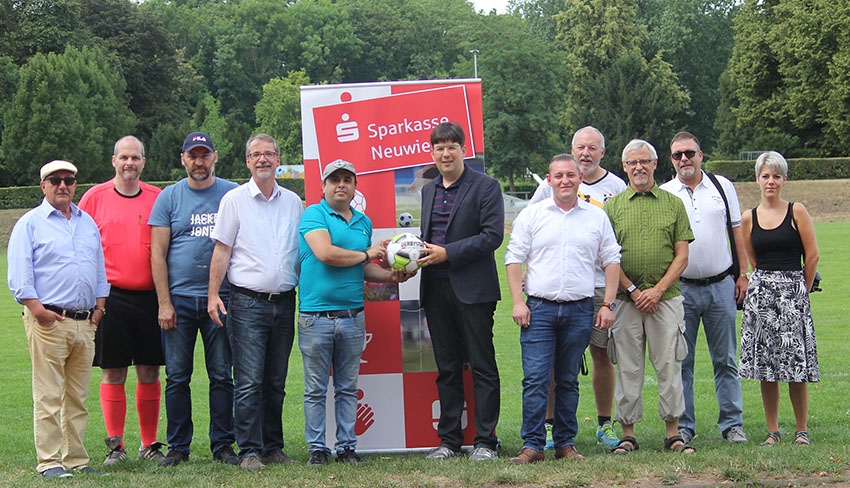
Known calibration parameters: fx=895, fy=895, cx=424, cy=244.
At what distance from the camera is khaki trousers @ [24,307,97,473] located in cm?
615

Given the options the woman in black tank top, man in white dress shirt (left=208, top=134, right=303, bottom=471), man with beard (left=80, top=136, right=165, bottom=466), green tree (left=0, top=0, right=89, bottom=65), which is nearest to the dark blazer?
man in white dress shirt (left=208, top=134, right=303, bottom=471)

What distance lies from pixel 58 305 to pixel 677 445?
14.9 feet

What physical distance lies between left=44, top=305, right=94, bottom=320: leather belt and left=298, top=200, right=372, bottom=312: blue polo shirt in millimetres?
1499

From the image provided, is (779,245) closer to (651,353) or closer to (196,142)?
(651,353)

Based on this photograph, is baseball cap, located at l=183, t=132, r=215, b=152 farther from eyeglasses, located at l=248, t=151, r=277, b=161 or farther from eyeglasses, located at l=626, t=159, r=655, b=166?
eyeglasses, located at l=626, t=159, r=655, b=166

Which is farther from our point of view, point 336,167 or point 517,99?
point 517,99

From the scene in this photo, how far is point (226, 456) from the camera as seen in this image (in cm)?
663

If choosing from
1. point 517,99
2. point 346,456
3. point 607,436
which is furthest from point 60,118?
point 607,436

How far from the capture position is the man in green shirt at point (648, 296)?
6598 mm

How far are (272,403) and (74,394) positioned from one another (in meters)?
1.40

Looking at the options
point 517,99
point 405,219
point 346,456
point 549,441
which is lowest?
point 549,441

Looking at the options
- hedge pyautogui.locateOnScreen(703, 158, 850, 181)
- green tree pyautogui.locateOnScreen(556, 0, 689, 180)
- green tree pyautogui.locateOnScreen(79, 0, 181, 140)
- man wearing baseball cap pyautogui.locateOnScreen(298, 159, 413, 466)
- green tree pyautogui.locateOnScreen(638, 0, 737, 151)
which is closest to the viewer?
man wearing baseball cap pyautogui.locateOnScreen(298, 159, 413, 466)

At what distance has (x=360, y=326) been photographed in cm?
659

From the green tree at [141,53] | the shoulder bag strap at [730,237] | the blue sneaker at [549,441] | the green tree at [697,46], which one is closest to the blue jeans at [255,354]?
the blue sneaker at [549,441]
